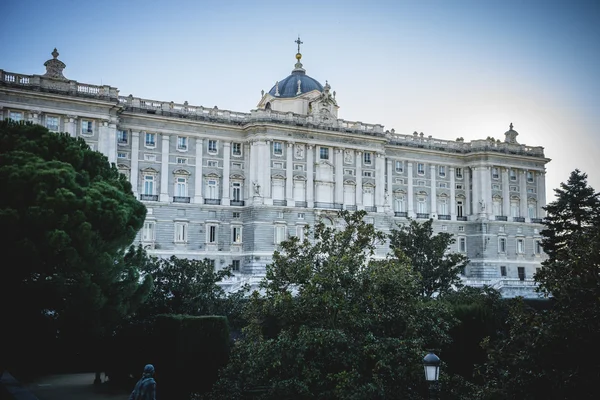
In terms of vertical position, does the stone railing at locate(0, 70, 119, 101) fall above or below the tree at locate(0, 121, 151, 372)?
above

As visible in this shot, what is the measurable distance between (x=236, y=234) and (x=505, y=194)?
30.6m

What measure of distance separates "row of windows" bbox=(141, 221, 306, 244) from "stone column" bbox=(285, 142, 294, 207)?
2.50 meters

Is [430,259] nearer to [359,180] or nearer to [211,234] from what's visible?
[359,180]

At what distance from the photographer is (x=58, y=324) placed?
23094 millimetres

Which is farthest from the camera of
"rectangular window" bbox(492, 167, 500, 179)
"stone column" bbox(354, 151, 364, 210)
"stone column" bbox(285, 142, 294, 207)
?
"rectangular window" bbox(492, 167, 500, 179)

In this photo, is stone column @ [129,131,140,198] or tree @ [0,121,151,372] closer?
tree @ [0,121,151,372]

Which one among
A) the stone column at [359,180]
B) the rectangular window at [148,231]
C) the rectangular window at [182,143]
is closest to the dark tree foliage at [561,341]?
the rectangular window at [148,231]

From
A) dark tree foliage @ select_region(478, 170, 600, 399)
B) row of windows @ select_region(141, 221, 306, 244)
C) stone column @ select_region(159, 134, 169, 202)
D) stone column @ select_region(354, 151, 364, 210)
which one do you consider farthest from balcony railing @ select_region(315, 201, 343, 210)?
dark tree foliage @ select_region(478, 170, 600, 399)

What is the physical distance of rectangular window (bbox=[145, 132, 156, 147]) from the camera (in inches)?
2047

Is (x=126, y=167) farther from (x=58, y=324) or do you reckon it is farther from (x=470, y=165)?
(x=470, y=165)

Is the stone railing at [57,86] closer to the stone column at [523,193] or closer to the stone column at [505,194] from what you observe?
the stone column at [505,194]

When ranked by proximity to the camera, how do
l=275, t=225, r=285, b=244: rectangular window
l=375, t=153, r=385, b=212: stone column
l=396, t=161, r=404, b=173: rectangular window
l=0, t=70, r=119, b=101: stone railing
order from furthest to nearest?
l=396, t=161, r=404, b=173: rectangular window → l=375, t=153, r=385, b=212: stone column → l=275, t=225, r=285, b=244: rectangular window → l=0, t=70, r=119, b=101: stone railing

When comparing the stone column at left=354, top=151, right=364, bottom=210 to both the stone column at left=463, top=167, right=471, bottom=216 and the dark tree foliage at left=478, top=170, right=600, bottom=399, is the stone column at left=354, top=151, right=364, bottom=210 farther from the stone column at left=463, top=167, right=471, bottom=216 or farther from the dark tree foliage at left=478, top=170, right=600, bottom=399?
the dark tree foliage at left=478, top=170, right=600, bottom=399

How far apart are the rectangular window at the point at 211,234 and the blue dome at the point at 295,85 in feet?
54.2
